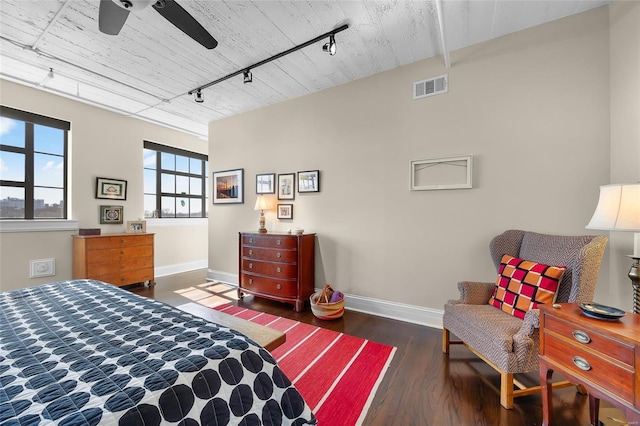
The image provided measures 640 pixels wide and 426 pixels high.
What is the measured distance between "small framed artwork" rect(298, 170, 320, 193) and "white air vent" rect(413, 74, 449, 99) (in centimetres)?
148

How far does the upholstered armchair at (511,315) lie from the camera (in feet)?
5.13

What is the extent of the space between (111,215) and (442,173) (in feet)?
16.2

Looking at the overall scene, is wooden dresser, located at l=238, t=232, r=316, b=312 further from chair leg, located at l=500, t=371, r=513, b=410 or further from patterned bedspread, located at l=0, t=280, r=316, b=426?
chair leg, located at l=500, t=371, r=513, b=410

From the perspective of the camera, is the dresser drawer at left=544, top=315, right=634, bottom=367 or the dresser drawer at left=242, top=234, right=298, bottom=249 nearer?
the dresser drawer at left=544, top=315, right=634, bottom=367

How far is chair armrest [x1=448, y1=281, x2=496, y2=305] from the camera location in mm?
2121

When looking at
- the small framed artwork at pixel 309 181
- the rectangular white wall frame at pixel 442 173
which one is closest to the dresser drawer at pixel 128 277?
the small framed artwork at pixel 309 181

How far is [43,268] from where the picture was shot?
3516 millimetres

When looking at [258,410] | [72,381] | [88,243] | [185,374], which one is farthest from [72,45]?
[258,410]

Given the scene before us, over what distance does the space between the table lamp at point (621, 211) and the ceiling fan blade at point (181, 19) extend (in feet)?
8.72

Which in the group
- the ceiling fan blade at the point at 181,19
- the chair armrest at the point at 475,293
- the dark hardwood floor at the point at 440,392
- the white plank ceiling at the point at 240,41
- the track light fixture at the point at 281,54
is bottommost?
the dark hardwood floor at the point at 440,392

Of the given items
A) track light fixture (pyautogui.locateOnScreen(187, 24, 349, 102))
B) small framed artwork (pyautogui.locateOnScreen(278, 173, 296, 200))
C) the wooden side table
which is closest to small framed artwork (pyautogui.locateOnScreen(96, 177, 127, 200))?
track light fixture (pyautogui.locateOnScreen(187, 24, 349, 102))

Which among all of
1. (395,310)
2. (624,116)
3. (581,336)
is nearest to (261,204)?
(395,310)

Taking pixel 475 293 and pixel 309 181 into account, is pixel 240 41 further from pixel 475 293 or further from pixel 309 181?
pixel 475 293

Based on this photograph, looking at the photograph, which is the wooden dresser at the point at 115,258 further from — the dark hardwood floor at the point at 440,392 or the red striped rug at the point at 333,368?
the dark hardwood floor at the point at 440,392
